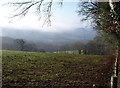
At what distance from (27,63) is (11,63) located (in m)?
1.48

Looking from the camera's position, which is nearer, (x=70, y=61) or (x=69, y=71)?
(x=69, y=71)

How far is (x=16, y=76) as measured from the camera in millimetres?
23328

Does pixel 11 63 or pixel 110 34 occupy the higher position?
pixel 110 34

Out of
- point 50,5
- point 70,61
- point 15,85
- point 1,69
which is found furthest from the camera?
point 70,61

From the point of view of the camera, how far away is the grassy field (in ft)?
71.3

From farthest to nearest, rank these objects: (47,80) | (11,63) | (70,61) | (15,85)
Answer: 1. (70,61)
2. (11,63)
3. (47,80)
4. (15,85)

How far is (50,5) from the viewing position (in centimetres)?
1455

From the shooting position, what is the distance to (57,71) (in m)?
26.5

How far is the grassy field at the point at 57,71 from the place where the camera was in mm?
21719

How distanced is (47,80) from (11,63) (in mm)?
7051

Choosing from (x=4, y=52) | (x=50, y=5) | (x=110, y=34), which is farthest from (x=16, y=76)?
(x=4, y=52)

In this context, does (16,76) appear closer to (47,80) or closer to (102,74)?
(47,80)

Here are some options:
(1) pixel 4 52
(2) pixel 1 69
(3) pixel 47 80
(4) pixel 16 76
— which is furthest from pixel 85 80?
(1) pixel 4 52

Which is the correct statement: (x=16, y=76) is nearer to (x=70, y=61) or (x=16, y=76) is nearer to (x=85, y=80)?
(x=85, y=80)
